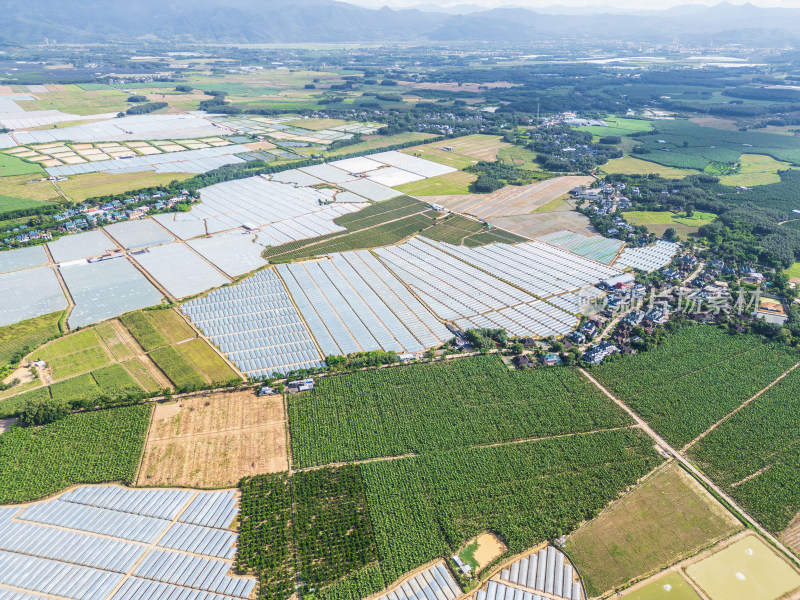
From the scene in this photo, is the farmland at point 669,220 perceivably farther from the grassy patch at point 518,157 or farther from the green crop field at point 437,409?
the green crop field at point 437,409

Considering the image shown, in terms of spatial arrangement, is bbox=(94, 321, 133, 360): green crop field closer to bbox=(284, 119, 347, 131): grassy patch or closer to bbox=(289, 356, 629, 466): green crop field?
bbox=(289, 356, 629, 466): green crop field

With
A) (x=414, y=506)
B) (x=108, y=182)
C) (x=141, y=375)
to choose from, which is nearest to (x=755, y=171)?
(x=414, y=506)

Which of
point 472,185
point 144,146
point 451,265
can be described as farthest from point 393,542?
point 144,146

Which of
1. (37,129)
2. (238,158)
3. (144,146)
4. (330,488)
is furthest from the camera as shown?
(37,129)

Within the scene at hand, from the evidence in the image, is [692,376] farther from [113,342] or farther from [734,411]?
[113,342]

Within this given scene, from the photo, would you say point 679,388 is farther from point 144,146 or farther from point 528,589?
point 144,146
